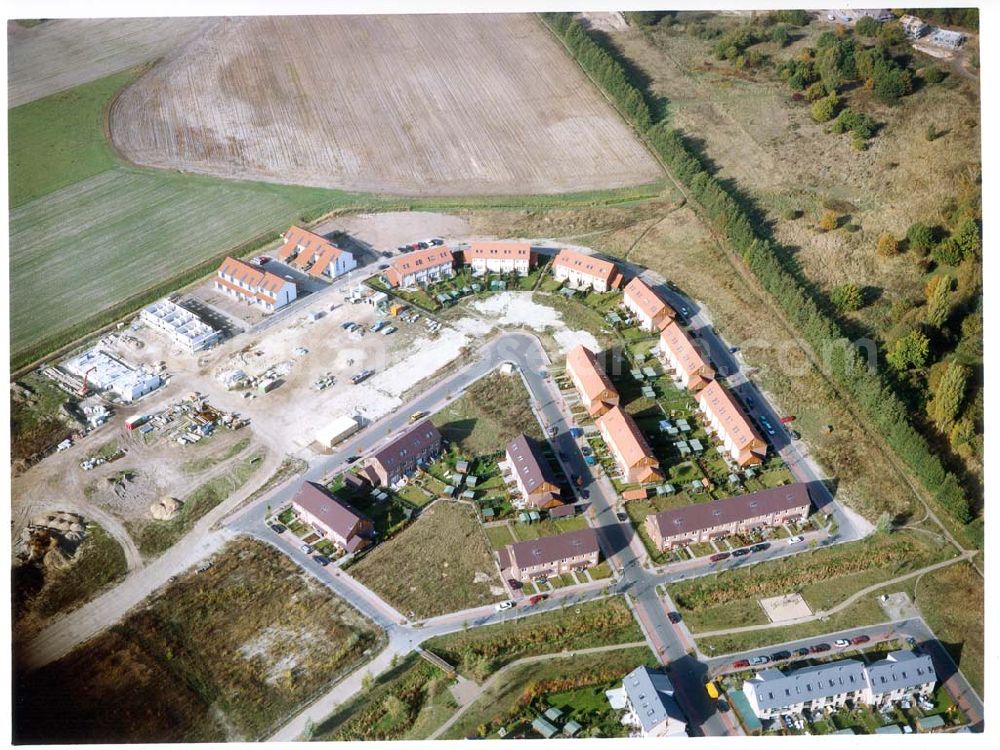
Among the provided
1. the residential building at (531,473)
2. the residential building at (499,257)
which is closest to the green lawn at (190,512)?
the residential building at (531,473)

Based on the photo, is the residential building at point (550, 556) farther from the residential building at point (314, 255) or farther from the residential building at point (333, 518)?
the residential building at point (314, 255)

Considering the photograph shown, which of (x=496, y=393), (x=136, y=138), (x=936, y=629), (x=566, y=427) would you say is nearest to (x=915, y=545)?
(x=936, y=629)

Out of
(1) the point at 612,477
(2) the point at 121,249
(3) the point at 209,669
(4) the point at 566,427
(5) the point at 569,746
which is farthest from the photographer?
(2) the point at 121,249

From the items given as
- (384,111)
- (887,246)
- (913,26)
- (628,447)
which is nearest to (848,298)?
(887,246)

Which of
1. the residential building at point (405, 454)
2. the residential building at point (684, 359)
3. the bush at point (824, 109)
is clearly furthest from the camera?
the bush at point (824, 109)

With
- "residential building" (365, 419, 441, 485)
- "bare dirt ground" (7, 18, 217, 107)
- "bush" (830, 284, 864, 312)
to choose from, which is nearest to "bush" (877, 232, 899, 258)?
"bush" (830, 284, 864, 312)

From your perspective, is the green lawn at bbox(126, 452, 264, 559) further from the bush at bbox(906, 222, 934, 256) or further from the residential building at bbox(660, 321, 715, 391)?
the bush at bbox(906, 222, 934, 256)

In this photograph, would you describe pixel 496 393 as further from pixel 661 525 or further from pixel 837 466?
pixel 837 466
